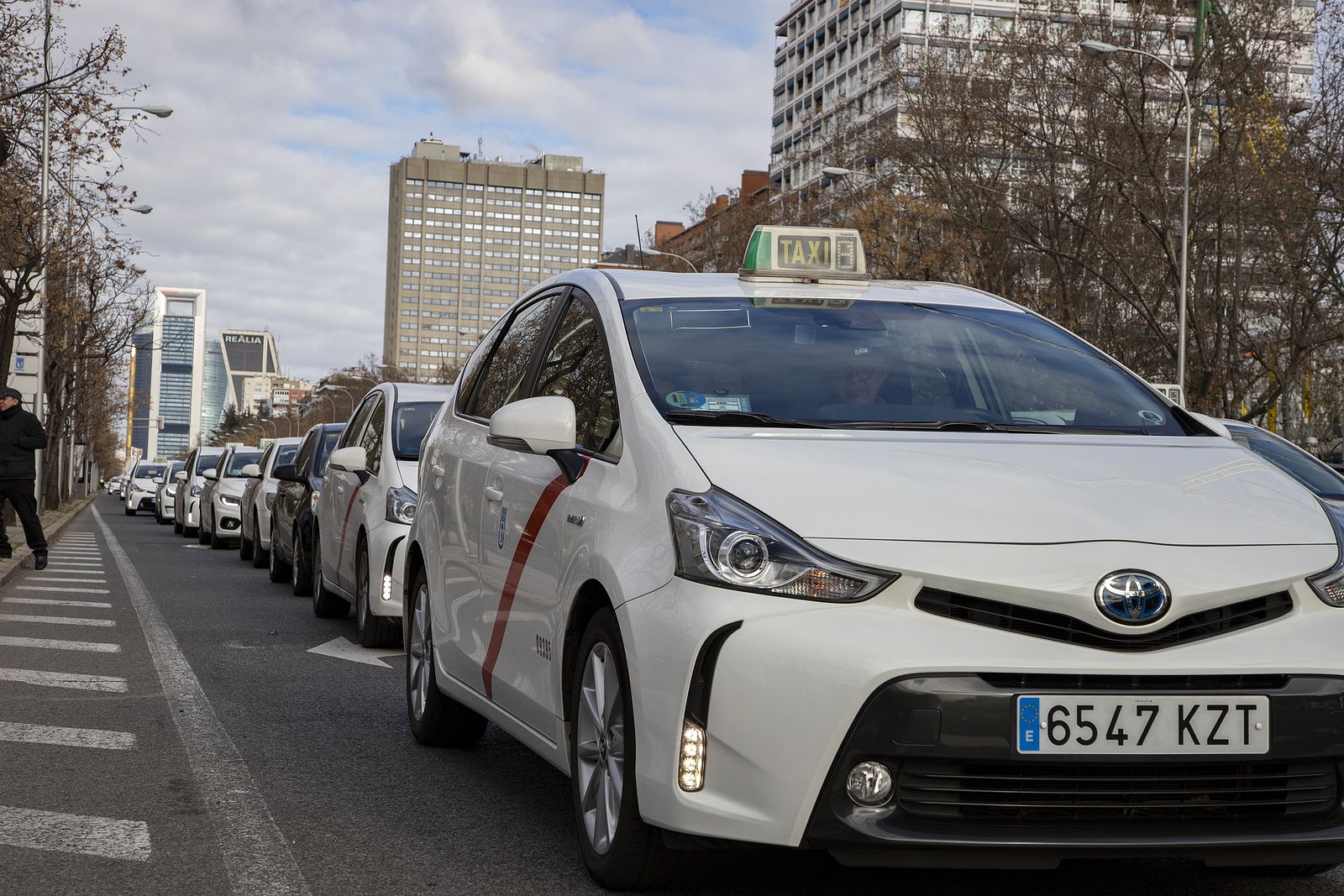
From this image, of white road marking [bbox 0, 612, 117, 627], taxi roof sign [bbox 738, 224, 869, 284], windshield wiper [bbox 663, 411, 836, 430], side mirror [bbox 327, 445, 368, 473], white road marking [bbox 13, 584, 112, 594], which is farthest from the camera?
white road marking [bbox 13, 584, 112, 594]

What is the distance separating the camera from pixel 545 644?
4.64 metres

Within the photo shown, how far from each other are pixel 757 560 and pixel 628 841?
84cm

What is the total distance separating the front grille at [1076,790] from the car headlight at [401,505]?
653 cm

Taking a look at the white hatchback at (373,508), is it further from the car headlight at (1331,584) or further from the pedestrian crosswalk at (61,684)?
the car headlight at (1331,584)

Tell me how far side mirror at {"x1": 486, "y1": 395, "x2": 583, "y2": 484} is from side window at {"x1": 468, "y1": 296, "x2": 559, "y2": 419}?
0.87 metres

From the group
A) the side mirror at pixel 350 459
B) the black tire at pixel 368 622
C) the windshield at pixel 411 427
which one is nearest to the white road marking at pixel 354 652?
the black tire at pixel 368 622

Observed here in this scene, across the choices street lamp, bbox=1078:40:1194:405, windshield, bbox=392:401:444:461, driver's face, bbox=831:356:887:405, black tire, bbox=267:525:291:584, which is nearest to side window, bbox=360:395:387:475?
windshield, bbox=392:401:444:461

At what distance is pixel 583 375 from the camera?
16.4ft

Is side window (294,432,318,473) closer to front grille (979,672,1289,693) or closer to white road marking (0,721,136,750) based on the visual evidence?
white road marking (0,721,136,750)

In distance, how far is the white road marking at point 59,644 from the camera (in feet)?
32.4

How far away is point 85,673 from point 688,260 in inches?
1801

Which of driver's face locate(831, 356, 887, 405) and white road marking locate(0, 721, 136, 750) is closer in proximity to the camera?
driver's face locate(831, 356, 887, 405)

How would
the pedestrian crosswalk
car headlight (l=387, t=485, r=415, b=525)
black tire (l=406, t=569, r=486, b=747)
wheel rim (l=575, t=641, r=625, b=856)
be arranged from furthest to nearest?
car headlight (l=387, t=485, r=415, b=525)
black tire (l=406, t=569, r=486, b=747)
the pedestrian crosswalk
wheel rim (l=575, t=641, r=625, b=856)

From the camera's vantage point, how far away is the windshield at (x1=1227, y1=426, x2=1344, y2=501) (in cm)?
1134
